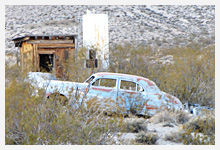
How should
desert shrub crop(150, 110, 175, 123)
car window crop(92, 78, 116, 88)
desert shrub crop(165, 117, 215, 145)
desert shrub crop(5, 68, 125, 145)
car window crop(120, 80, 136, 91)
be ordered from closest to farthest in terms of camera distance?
desert shrub crop(5, 68, 125, 145), desert shrub crop(165, 117, 215, 145), desert shrub crop(150, 110, 175, 123), car window crop(92, 78, 116, 88), car window crop(120, 80, 136, 91)

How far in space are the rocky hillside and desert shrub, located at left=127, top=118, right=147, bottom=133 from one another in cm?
2930

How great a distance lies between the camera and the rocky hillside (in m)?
41.0

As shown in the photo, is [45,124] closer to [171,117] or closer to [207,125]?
[207,125]

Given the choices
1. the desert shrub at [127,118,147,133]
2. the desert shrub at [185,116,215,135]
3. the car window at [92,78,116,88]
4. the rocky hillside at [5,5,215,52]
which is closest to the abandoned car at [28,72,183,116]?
the car window at [92,78,116,88]

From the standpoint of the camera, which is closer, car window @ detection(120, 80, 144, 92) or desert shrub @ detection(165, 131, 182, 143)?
desert shrub @ detection(165, 131, 182, 143)

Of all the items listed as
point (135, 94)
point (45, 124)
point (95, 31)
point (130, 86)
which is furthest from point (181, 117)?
point (95, 31)

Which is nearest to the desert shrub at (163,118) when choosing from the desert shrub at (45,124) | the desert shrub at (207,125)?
the desert shrub at (207,125)

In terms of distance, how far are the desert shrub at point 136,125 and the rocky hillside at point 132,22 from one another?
29.3m

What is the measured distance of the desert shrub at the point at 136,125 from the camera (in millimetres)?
8884

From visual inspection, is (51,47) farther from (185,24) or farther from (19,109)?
(185,24)

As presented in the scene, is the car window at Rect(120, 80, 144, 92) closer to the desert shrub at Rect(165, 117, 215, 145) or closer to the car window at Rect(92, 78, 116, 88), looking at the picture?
the car window at Rect(92, 78, 116, 88)

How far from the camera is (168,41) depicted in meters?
39.4

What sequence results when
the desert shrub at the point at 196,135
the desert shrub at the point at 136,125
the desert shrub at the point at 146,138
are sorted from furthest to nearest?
the desert shrub at the point at 136,125
the desert shrub at the point at 146,138
the desert shrub at the point at 196,135

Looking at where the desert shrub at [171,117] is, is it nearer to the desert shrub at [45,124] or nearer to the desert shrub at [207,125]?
the desert shrub at [207,125]
